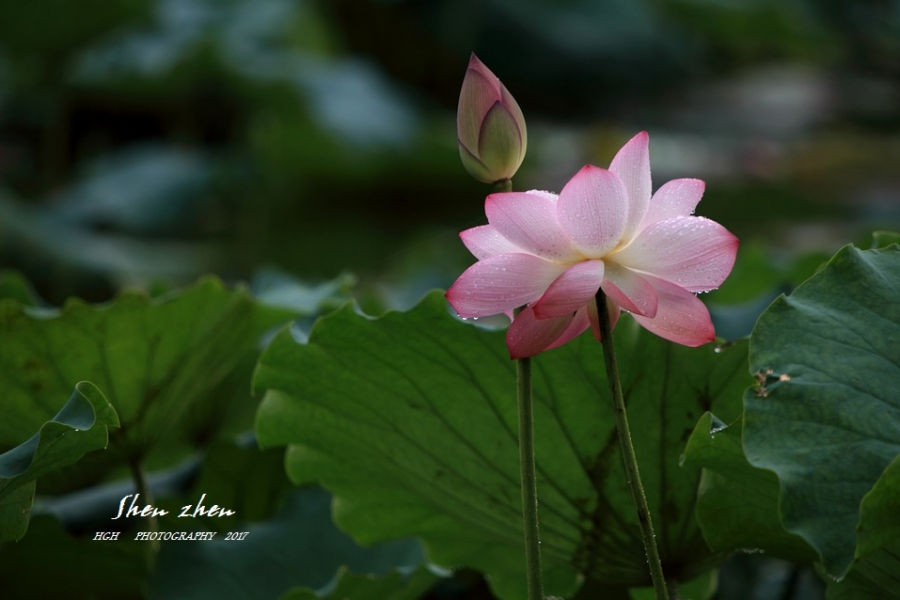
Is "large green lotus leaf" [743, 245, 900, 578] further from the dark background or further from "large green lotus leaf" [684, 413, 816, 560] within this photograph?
the dark background

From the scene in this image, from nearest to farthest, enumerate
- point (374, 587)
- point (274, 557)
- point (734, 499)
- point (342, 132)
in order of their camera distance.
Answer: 1. point (734, 499)
2. point (374, 587)
3. point (274, 557)
4. point (342, 132)

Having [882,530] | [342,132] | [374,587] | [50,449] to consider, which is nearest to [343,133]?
[342,132]

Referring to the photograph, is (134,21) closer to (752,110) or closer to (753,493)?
(752,110)

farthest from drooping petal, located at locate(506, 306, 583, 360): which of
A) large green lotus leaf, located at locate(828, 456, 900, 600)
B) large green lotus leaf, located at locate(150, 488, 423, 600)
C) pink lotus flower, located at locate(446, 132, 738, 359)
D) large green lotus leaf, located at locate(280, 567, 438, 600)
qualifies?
large green lotus leaf, located at locate(150, 488, 423, 600)

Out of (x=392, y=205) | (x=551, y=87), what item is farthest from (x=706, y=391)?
(x=551, y=87)

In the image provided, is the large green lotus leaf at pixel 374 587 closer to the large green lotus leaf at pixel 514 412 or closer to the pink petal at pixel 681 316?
the large green lotus leaf at pixel 514 412

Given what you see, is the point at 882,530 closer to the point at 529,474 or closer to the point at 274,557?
the point at 529,474
